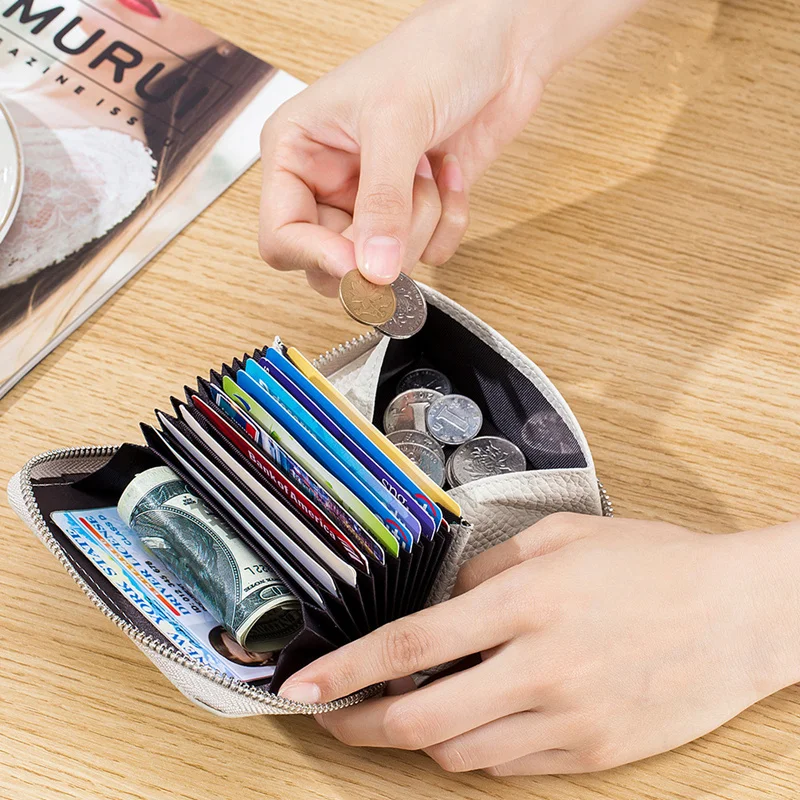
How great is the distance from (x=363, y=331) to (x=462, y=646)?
0.30 metres

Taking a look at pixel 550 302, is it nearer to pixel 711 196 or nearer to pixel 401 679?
pixel 711 196

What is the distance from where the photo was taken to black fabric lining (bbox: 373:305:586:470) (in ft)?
1.91

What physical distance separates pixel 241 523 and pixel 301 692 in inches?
4.0

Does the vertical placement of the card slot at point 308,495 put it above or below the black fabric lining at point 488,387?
above

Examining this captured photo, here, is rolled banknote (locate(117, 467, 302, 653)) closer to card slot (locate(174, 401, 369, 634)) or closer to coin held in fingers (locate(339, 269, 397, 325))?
card slot (locate(174, 401, 369, 634))

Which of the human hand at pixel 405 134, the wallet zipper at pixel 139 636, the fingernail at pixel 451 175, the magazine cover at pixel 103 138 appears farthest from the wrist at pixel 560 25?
the wallet zipper at pixel 139 636

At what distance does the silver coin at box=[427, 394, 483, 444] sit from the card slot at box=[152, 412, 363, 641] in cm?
15

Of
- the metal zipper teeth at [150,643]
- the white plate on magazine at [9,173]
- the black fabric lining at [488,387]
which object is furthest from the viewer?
the white plate on magazine at [9,173]

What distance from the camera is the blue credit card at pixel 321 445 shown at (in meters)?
0.48

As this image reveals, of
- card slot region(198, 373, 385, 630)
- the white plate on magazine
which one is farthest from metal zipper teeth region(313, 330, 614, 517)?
the white plate on magazine

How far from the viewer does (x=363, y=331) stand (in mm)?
751

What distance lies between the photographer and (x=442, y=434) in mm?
622

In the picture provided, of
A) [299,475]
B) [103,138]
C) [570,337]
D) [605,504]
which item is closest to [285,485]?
[299,475]

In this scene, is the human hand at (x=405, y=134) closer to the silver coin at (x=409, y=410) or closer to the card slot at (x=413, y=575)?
the silver coin at (x=409, y=410)
